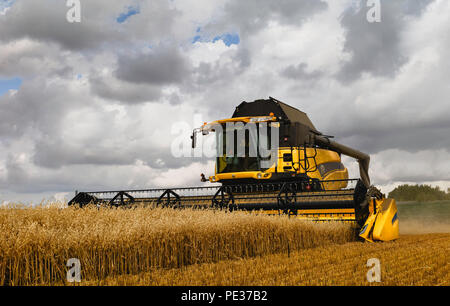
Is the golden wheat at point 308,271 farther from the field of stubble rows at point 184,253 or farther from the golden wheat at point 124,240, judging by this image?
the golden wheat at point 124,240

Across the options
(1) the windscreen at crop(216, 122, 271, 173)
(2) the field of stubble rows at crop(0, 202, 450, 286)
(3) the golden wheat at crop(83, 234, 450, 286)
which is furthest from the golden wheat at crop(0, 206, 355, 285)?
(1) the windscreen at crop(216, 122, 271, 173)

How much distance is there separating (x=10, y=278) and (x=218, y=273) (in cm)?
215

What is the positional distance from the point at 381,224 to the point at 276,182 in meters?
2.76

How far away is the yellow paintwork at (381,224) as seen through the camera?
8.54 m

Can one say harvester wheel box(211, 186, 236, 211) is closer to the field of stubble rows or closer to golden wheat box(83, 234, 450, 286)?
the field of stubble rows

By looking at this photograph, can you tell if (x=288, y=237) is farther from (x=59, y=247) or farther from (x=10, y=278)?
(x=10, y=278)

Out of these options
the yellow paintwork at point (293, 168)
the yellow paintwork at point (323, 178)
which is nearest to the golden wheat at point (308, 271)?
the yellow paintwork at point (323, 178)

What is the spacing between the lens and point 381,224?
28.2 ft

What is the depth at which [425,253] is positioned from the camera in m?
6.58

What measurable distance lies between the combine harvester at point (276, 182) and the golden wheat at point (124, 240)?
1248 millimetres

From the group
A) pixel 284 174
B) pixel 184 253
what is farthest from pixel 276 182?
pixel 184 253

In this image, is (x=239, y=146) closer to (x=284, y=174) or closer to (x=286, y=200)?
(x=284, y=174)
